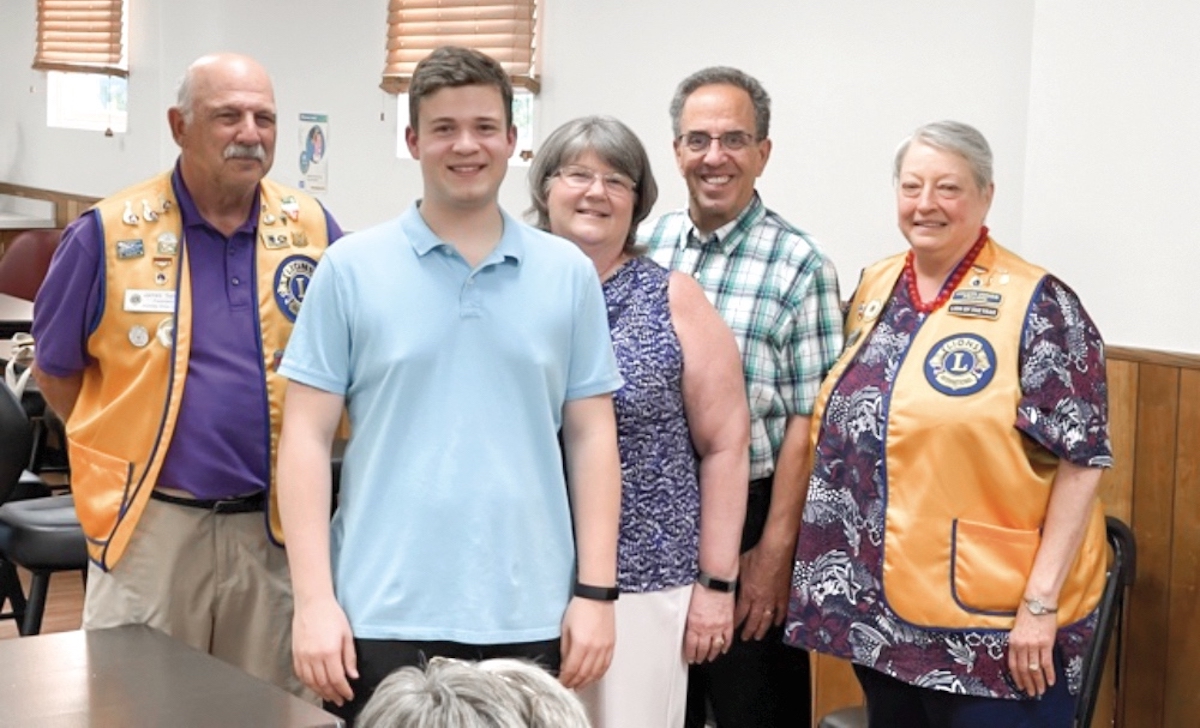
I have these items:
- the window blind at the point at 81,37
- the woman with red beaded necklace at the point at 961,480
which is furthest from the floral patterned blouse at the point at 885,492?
the window blind at the point at 81,37

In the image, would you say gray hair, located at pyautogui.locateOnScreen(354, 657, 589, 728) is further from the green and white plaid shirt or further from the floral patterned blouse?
the green and white plaid shirt

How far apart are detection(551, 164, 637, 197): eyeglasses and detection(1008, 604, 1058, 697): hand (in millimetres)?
960

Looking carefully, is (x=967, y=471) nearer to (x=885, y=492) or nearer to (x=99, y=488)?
(x=885, y=492)

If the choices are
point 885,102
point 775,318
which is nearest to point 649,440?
point 775,318

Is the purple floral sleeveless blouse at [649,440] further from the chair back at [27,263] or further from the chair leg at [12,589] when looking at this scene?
the chair back at [27,263]

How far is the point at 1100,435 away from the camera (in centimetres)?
267

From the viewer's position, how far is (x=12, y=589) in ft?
14.6

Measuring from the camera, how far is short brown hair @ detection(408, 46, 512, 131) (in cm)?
229

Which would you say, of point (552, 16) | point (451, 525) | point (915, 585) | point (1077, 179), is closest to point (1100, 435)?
point (915, 585)

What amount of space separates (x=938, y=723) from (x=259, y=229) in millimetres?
1442

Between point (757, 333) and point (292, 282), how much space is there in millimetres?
820

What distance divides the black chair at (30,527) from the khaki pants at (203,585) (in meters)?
1.00

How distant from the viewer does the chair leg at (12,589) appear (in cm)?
438

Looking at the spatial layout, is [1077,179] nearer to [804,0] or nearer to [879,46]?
[879,46]
